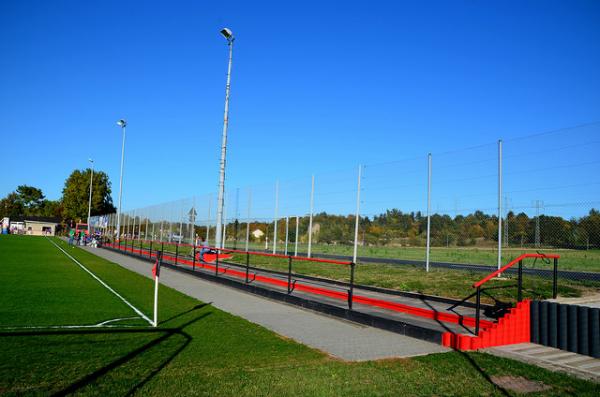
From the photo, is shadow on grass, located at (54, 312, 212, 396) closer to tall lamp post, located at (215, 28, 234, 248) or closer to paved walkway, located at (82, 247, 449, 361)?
paved walkway, located at (82, 247, 449, 361)

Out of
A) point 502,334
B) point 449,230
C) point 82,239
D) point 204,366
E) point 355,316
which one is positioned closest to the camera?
Answer: point 204,366

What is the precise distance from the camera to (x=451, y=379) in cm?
581

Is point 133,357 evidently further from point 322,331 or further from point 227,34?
point 227,34

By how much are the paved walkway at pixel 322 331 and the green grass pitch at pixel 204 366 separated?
0.42m

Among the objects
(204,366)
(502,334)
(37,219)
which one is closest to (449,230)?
(502,334)

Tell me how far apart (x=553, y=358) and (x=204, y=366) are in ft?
16.4

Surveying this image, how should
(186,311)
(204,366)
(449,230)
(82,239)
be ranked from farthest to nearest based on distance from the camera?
1. (82,239)
2. (449,230)
3. (186,311)
4. (204,366)

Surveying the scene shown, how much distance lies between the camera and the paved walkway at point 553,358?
6215 millimetres

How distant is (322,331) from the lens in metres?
8.91

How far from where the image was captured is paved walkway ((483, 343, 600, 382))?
621 cm

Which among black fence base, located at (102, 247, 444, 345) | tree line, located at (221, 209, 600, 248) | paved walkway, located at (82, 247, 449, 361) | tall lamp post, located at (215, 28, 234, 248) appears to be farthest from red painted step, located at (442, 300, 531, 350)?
tall lamp post, located at (215, 28, 234, 248)

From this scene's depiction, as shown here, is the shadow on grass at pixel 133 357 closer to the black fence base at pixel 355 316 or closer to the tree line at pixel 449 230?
the black fence base at pixel 355 316

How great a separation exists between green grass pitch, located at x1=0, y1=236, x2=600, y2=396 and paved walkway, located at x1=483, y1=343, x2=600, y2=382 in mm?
307

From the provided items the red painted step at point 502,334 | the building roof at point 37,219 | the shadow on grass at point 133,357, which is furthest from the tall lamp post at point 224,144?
the building roof at point 37,219
